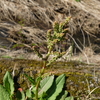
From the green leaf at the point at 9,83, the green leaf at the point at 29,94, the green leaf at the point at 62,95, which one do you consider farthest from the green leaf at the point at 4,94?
the green leaf at the point at 62,95

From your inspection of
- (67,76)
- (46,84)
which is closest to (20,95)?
(46,84)

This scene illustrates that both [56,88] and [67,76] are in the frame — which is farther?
[67,76]

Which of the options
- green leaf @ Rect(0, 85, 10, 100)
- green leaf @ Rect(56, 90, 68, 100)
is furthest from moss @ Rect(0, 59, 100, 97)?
green leaf @ Rect(0, 85, 10, 100)

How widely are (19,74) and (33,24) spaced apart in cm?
306

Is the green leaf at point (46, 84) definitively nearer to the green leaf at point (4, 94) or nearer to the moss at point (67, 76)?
the moss at point (67, 76)

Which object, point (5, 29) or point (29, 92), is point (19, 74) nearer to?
point (29, 92)

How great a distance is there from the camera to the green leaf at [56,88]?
51.7 inches

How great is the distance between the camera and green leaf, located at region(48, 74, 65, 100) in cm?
131

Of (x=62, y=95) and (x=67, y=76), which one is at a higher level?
(x=67, y=76)

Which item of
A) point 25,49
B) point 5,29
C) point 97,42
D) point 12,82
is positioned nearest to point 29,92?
point 12,82

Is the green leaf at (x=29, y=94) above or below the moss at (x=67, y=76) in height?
below

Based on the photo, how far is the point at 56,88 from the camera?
1343 mm

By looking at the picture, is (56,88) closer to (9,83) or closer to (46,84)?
(46,84)

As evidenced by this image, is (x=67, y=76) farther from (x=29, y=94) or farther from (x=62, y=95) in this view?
(x=29, y=94)
